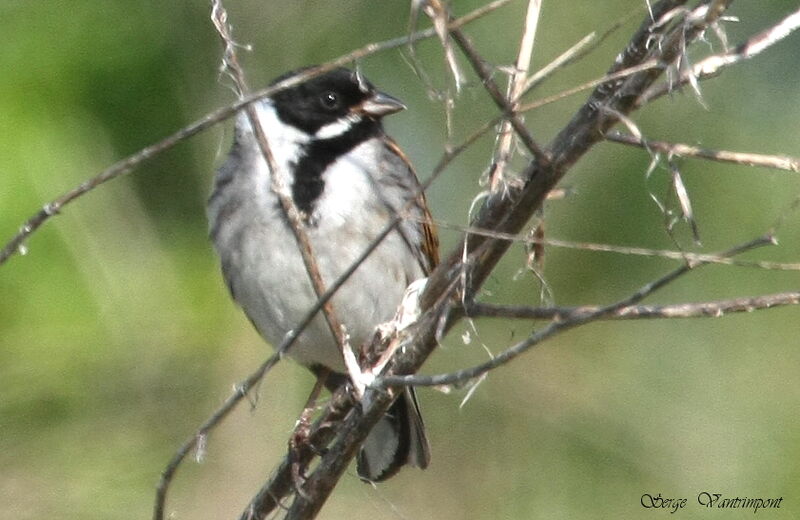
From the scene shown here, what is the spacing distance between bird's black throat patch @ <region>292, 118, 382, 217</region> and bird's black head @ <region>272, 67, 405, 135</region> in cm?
2

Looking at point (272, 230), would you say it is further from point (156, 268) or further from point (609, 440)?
point (609, 440)

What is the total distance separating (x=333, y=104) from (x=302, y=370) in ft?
3.65

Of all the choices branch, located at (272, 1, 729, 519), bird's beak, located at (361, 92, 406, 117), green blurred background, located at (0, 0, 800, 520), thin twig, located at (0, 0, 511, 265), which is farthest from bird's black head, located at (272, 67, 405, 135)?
thin twig, located at (0, 0, 511, 265)

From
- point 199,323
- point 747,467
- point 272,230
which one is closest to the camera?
point 272,230

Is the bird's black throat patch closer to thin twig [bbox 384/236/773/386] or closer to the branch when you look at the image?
the branch

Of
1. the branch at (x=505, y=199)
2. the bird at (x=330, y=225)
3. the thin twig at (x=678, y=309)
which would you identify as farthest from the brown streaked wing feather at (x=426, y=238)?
the thin twig at (x=678, y=309)

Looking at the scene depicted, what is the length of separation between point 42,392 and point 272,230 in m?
0.70

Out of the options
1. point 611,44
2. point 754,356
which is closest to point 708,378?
point 754,356

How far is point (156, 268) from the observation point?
3.71m

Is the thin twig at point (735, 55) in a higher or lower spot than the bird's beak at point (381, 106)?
higher

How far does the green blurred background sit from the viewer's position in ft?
11.0

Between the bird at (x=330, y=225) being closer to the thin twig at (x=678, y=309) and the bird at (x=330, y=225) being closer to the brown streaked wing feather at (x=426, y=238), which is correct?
the brown streaked wing feather at (x=426, y=238)

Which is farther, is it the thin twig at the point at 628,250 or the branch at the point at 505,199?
the branch at the point at 505,199

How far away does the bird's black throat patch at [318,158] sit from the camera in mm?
3170
